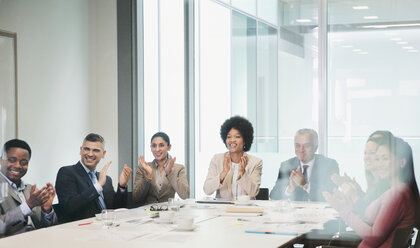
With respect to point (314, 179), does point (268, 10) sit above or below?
above

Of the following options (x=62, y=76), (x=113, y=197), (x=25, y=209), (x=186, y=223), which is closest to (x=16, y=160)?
(x=25, y=209)

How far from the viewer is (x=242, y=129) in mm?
6051

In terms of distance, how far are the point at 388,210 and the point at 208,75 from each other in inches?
172

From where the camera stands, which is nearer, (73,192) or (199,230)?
(199,230)

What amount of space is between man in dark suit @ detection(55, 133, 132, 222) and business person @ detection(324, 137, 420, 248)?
213cm

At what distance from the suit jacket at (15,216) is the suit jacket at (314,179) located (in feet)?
7.06

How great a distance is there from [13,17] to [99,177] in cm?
212

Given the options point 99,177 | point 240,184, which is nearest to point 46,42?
point 99,177

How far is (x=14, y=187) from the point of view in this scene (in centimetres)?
415

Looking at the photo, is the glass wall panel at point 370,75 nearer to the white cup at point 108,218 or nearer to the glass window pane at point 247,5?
the glass window pane at point 247,5

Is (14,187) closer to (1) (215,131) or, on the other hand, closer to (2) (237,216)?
(2) (237,216)

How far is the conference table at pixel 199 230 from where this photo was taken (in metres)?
3.03

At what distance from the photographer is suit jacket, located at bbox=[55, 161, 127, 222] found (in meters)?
4.46

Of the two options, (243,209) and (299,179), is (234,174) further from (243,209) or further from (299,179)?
(243,209)
